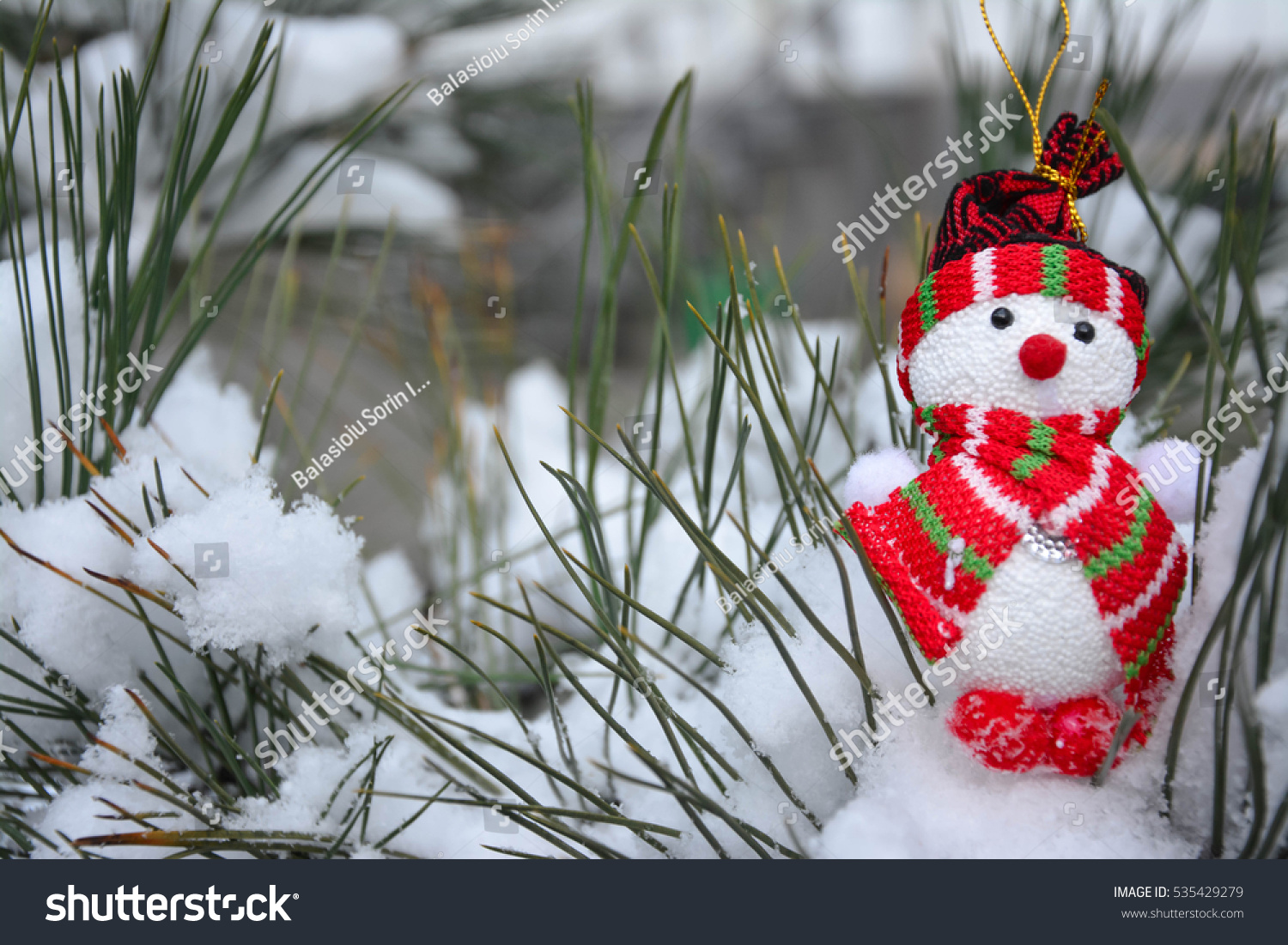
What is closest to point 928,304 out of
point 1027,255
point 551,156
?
point 1027,255

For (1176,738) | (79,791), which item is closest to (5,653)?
(79,791)

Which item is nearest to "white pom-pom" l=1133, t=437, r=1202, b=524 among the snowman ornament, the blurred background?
the snowman ornament

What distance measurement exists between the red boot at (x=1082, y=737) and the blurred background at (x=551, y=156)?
Answer: 0.16 meters

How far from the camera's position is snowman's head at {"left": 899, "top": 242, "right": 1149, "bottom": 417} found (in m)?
0.19

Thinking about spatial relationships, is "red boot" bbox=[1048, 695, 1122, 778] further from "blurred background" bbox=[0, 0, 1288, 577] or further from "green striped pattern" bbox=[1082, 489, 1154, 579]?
"blurred background" bbox=[0, 0, 1288, 577]

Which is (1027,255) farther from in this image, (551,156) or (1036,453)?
(551,156)

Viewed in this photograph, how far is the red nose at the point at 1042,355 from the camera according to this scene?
0.59ft

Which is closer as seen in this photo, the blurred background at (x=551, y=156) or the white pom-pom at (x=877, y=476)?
the white pom-pom at (x=877, y=476)

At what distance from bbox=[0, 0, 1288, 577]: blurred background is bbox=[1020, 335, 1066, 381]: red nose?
0.10 m

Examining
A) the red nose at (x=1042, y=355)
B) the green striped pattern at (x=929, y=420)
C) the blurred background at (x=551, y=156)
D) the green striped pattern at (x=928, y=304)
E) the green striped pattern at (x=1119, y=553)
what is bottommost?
the green striped pattern at (x=1119, y=553)

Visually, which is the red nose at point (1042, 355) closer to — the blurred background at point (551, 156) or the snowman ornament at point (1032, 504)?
the snowman ornament at point (1032, 504)

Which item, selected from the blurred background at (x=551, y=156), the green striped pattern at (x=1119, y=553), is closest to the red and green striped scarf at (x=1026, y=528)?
the green striped pattern at (x=1119, y=553)

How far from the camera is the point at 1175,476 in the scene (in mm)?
193
